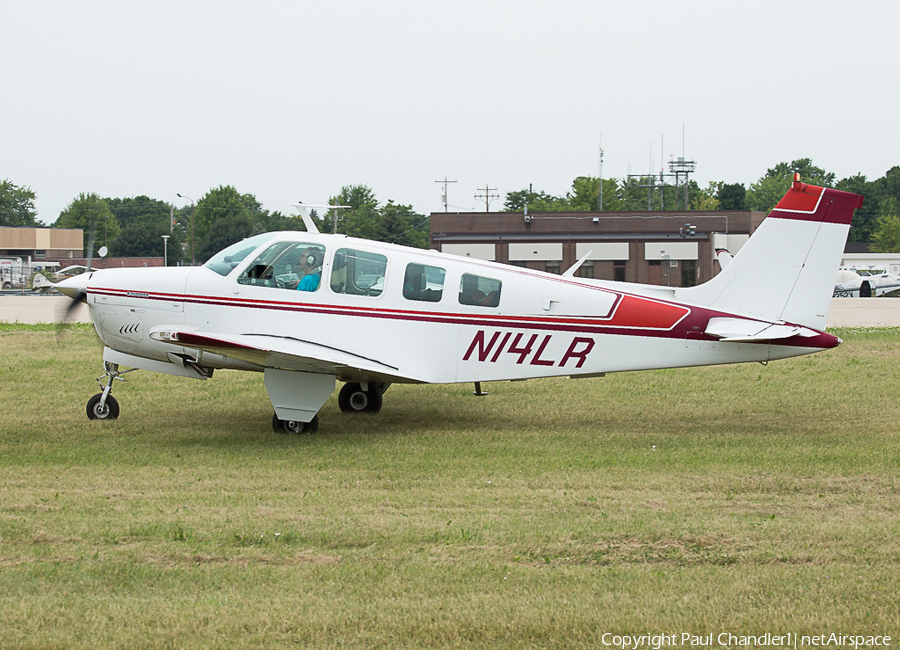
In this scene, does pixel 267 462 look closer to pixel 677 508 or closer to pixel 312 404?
pixel 312 404

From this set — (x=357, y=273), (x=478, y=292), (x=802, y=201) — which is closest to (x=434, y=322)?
(x=478, y=292)

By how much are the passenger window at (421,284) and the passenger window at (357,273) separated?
0.29 m

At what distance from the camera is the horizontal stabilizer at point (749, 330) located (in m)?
9.55

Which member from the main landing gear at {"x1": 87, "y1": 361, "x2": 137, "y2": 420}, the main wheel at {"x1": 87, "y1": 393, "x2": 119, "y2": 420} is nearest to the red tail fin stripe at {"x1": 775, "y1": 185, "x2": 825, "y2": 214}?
the main landing gear at {"x1": 87, "y1": 361, "x2": 137, "y2": 420}

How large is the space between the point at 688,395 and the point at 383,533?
770 cm

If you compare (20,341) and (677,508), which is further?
(20,341)

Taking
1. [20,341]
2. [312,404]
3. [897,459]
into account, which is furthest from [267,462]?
[20,341]

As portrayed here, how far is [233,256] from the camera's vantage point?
1023cm

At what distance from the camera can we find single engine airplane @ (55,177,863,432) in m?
9.86

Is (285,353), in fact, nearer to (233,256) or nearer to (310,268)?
(310,268)

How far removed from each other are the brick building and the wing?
4427 cm

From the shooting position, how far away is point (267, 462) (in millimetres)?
8594

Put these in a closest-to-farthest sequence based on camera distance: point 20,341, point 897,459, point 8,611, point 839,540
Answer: point 8,611 → point 839,540 → point 897,459 → point 20,341

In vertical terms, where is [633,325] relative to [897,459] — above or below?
above
